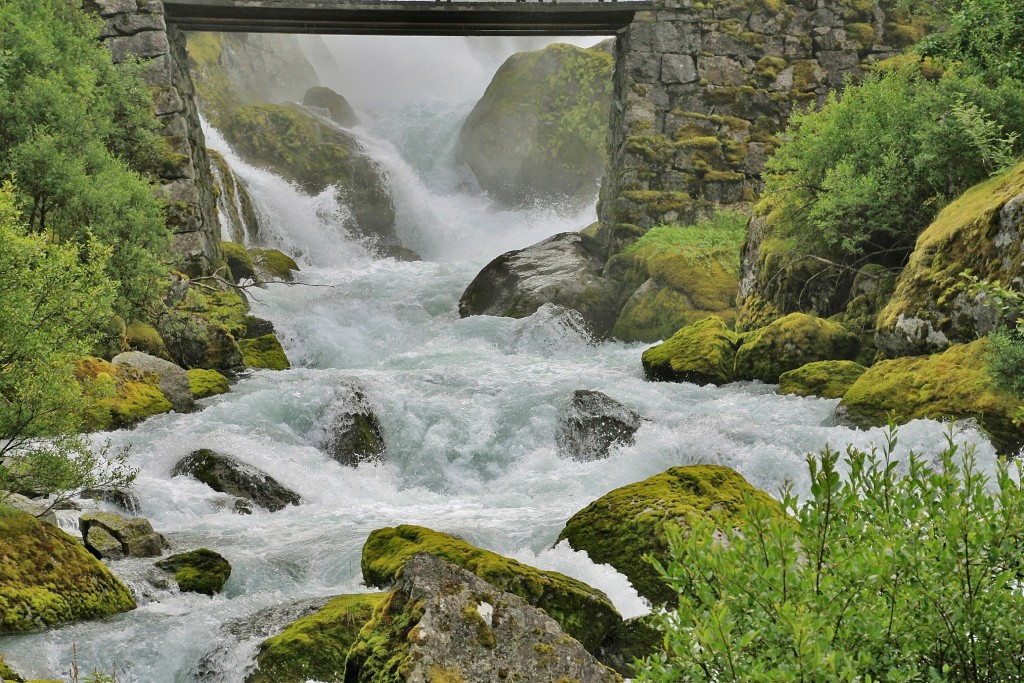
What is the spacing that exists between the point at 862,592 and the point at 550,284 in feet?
57.0

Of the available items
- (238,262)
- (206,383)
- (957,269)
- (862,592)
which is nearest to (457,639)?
(862,592)

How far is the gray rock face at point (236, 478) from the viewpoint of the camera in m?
9.82

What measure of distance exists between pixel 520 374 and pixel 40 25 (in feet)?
31.6

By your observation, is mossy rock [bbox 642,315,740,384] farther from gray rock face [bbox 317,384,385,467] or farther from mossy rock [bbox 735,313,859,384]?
gray rock face [bbox 317,384,385,467]

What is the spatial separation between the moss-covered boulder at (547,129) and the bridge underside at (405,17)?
14083mm

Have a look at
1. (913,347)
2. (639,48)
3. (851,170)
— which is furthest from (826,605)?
(639,48)

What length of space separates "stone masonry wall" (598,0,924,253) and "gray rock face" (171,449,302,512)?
41.8 ft

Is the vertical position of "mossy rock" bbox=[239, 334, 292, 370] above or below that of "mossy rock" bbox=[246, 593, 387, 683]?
below

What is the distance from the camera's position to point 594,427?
454 inches

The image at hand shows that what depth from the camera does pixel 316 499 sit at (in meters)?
10.2

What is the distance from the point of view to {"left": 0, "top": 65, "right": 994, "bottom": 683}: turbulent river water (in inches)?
250

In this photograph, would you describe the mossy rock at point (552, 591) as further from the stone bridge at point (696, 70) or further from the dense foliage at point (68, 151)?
the stone bridge at point (696, 70)

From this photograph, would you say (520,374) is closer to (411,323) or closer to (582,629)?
(411,323)

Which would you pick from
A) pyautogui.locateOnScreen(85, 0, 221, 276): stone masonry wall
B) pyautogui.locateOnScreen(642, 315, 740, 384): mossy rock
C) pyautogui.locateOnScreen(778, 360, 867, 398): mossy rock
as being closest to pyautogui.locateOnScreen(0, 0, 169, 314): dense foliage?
pyautogui.locateOnScreen(85, 0, 221, 276): stone masonry wall
